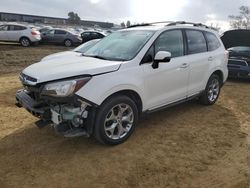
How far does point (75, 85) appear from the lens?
4.12 meters

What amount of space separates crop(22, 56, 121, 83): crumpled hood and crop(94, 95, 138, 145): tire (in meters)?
0.47

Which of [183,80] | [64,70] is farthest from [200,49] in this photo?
[64,70]

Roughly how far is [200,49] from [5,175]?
4314 mm

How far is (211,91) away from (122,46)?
2.62 meters

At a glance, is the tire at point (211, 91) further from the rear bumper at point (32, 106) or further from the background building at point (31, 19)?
the background building at point (31, 19)

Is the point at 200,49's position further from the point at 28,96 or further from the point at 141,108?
the point at 28,96

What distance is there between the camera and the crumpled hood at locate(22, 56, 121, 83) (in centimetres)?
421

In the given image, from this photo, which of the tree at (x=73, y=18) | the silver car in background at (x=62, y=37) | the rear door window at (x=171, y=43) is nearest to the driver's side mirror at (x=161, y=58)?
the rear door window at (x=171, y=43)

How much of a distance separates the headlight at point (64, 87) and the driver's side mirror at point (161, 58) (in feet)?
4.38

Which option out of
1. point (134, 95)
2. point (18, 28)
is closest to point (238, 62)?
point (134, 95)

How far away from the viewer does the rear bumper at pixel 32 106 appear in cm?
432

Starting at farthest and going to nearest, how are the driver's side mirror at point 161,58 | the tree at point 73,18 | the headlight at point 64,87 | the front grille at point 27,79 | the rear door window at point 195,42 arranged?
the tree at point 73,18
the rear door window at point 195,42
the driver's side mirror at point 161,58
the front grille at point 27,79
the headlight at point 64,87

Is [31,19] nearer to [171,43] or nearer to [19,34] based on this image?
[19,34]

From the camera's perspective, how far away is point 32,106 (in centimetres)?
450
